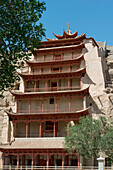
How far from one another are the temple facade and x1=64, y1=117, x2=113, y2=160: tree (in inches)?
122

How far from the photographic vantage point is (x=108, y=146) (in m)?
28.2

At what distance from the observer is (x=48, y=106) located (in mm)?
39562

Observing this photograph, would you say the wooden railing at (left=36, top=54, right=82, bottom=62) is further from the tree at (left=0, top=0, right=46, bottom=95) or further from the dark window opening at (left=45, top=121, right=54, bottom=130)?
the tree at (left=0, top=0, right=46, bottom=95)

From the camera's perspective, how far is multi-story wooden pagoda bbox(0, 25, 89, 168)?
114 ft

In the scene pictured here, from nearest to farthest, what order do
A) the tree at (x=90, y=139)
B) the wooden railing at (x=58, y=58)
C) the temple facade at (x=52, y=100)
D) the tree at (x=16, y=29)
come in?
the tree at (x=16, y=29), the tree at (x=90, y=139), the temple facade at (x=52, y=100), the wooden railing at (x=58, y=58)

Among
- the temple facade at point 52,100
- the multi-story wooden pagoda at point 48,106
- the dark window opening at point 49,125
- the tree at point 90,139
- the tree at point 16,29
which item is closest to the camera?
the tree at point 16,29

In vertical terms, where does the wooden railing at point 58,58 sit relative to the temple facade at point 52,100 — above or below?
above

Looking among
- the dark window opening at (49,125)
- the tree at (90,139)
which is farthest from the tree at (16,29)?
the dark window opening at (49,125)

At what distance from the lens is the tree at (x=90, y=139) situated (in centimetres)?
2830

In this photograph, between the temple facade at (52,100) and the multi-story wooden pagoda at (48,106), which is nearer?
the multi-story wooden pagoda at (48,106)

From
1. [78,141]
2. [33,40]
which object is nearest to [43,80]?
[78,141]

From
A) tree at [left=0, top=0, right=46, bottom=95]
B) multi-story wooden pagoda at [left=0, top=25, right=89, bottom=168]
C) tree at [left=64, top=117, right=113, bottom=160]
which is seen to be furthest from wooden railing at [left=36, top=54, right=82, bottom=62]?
tree at [left=0, top=0, right=46, bottom=95]

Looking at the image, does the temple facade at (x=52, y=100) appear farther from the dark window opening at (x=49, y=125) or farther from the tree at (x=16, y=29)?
the tree at (x=16, y=29)

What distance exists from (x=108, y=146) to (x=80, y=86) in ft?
41.1
